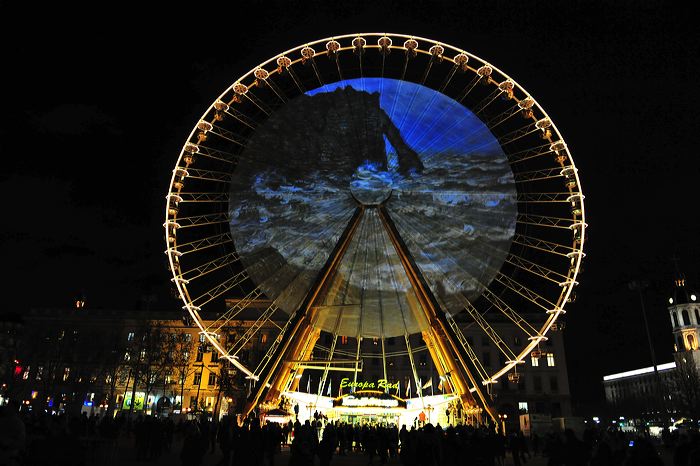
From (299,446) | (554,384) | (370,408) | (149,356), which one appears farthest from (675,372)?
(299,446)

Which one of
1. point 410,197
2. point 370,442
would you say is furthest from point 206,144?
point 370,442

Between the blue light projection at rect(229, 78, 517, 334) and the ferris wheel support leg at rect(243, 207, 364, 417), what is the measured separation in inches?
73.7

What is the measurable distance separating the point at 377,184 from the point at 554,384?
62.0 meters

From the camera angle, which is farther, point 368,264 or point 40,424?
point 368,264

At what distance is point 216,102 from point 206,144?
2.61m

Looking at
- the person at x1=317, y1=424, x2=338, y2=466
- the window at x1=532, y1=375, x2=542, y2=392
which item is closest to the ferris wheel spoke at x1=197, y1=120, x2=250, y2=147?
the person at x1=317, y1=424, x2=338, y2=466

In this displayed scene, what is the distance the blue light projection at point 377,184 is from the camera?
29953 millimetres

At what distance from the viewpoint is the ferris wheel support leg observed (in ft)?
91.8

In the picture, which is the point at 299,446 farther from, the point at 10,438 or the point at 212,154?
the point at 212,154

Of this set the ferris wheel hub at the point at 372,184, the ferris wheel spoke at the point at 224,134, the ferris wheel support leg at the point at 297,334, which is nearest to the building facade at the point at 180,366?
the ferris wheel support leg at the point at 297,334

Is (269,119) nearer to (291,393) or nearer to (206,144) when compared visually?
(206,144)

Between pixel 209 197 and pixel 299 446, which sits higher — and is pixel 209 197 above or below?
above

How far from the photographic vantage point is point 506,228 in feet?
99.0

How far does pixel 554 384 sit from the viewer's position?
77.9 metres
